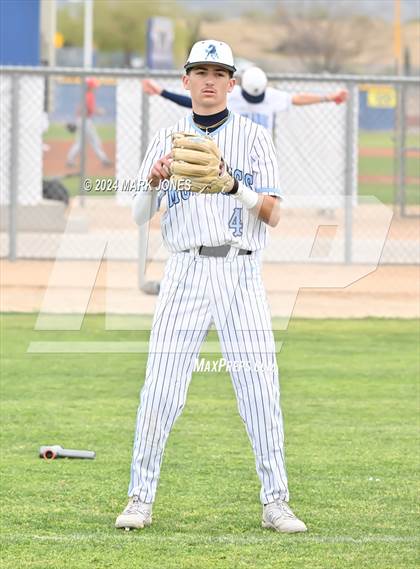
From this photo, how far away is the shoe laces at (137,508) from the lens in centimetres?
675

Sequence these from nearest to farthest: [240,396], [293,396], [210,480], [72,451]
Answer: [240,396] < [210,480] < [72,451] < [293,396]

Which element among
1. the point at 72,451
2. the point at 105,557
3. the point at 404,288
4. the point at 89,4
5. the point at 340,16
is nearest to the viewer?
the point at 105,557

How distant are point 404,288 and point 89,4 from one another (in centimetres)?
1714

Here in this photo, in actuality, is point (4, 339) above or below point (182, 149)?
Result: below

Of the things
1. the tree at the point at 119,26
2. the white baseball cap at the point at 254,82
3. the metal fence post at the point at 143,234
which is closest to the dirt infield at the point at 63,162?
the metal fence post at the point at 143,234

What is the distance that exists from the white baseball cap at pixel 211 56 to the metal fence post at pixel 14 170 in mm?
9762

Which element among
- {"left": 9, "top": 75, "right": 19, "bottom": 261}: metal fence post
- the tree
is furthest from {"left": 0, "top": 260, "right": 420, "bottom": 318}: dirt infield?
the tree

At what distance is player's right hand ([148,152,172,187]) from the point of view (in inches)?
253

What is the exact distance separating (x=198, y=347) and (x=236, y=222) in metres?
0.60

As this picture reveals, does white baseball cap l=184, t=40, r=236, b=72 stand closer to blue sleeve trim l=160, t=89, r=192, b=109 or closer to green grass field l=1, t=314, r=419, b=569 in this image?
green grass field l=1, t=314, r=419, b=569

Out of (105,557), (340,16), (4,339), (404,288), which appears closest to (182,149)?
(105,557)

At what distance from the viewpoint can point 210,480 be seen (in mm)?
7809

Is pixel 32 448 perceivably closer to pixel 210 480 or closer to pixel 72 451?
pixel 72 451

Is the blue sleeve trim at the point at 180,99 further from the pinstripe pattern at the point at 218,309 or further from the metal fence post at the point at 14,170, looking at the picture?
the pinstripe pattern at the point at 218,309
